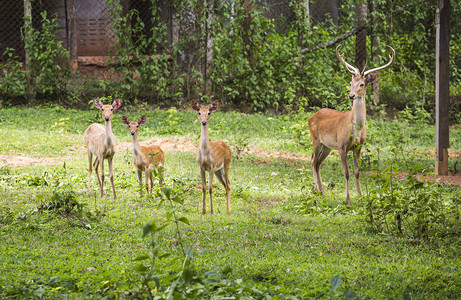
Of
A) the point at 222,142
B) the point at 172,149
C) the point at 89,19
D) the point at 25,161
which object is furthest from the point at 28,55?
the point at 222,142

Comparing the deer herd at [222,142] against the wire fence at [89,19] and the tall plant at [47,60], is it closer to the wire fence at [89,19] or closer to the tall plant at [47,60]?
the tall plant at [47,60]

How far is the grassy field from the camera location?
4047mm

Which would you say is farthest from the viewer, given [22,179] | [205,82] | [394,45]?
[394,45]

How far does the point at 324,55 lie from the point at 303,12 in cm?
153

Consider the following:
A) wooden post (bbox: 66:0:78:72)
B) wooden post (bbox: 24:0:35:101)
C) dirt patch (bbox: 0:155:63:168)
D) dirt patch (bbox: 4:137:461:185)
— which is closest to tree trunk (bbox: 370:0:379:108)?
dirt patch (bbox: 4:137:461:185)

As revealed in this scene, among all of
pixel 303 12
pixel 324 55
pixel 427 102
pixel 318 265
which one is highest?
pixel 303 12

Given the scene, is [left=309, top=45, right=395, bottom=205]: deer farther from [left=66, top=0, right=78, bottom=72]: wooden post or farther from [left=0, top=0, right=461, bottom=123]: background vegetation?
[left=66, top=0, right=78, bottom=72]: wooden post

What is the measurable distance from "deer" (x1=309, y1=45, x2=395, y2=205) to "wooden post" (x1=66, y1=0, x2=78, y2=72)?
9567 mm

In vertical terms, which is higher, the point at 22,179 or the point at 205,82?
the point at 205,82

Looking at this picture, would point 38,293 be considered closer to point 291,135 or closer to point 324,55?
point 291,135

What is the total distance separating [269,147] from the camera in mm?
12391

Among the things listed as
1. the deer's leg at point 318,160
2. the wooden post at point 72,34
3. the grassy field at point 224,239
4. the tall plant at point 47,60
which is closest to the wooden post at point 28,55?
the tall plant at point 47,60

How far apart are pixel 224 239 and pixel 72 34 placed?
12524mm

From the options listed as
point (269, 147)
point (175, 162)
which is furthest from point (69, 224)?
point (269, 147)
